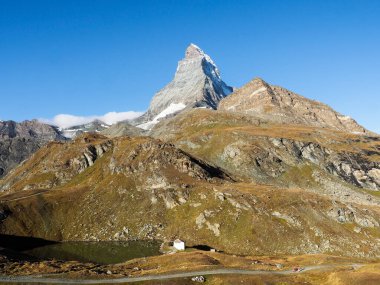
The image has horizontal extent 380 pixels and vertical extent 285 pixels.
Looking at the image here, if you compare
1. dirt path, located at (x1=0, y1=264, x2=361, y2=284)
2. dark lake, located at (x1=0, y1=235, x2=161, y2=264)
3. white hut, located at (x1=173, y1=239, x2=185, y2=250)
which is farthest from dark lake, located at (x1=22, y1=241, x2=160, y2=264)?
dirt path, located at (x1=0, y1=264, x2=361, y2=284)

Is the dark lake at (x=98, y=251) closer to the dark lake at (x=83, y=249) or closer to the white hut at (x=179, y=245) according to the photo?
the dark lake at (x=83, y=249)

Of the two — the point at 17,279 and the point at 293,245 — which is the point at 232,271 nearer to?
the point at 17,279

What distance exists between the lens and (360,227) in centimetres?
17188

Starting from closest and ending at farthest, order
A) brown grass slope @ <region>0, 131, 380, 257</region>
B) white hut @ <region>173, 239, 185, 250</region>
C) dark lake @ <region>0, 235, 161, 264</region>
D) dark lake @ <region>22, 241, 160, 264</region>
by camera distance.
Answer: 1. dark lake @ <region>22, 241, 160, 264</region>
2. dark lake @ <region>0, 235, 161, 264</region>
3. white hut @ <region>173, 239, 185, 250</region>
4. brown grass slope @ <region>0, 131, 380, 257</region>

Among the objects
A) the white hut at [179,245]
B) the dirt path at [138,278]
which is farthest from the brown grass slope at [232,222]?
the dirt path at [138,278]

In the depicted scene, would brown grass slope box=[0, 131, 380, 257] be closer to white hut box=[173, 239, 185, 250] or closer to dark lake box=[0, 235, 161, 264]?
dark lake box=[0, 235, 161, 264]

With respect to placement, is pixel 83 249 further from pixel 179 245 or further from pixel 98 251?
pixel 179 245

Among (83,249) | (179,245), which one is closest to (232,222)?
(179,245)

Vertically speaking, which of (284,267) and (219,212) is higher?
(219,212)

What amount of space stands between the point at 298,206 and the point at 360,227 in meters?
26.6

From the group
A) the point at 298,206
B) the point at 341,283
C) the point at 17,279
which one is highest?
the point at 298,206

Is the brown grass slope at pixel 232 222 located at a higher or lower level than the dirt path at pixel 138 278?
higher

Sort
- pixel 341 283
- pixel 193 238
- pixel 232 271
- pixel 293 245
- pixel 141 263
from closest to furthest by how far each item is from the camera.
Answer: pixel 341 283 → pixel 232 271 → pixel 141 263 → pixel 293 245 → pixel 193 238

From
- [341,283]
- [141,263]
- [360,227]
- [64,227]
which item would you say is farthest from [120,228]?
[341,283]
